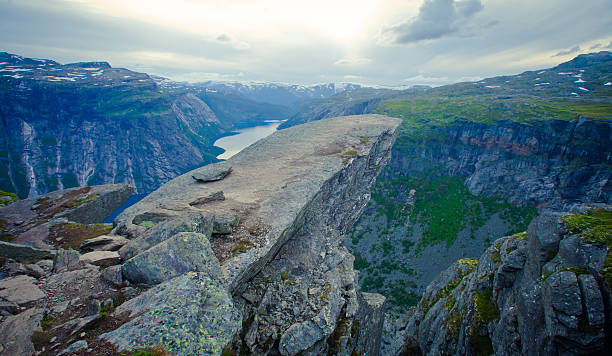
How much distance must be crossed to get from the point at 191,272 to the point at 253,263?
4.03 m

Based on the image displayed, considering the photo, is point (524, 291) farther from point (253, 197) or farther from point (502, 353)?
point (253, 197)

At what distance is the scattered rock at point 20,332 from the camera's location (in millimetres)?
6715

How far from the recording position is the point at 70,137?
16300 centimetres

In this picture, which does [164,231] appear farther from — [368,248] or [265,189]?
[368,248]

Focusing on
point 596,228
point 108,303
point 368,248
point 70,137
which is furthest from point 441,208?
point 70,137

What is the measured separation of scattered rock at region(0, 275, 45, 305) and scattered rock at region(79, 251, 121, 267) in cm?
167

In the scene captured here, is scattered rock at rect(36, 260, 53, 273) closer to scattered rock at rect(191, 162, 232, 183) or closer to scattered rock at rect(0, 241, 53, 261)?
scattered rock at rect(0, 241, 53, 261)

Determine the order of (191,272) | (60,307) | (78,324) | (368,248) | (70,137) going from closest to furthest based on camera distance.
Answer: (78,324)
(60,307)
(191,272)
(368,248)
(70,137)

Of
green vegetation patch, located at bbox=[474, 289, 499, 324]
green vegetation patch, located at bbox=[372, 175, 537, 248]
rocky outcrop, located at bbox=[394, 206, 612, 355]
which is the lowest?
green vegetation patch, located at bbox=[372, 175, 537, 248]

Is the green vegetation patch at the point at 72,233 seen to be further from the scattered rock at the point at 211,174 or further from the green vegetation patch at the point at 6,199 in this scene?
the scattered rock at the point at 211,174

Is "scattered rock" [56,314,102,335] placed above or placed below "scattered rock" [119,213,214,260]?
below

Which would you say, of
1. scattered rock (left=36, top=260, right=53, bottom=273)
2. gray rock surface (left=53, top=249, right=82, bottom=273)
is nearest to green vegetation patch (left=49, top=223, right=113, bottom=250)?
scattered rock (left=36, top=260, right=53, bottom=273)

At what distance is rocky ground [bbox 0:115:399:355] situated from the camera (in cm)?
780

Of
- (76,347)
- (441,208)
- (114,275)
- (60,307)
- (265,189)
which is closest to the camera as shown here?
(76,347)
